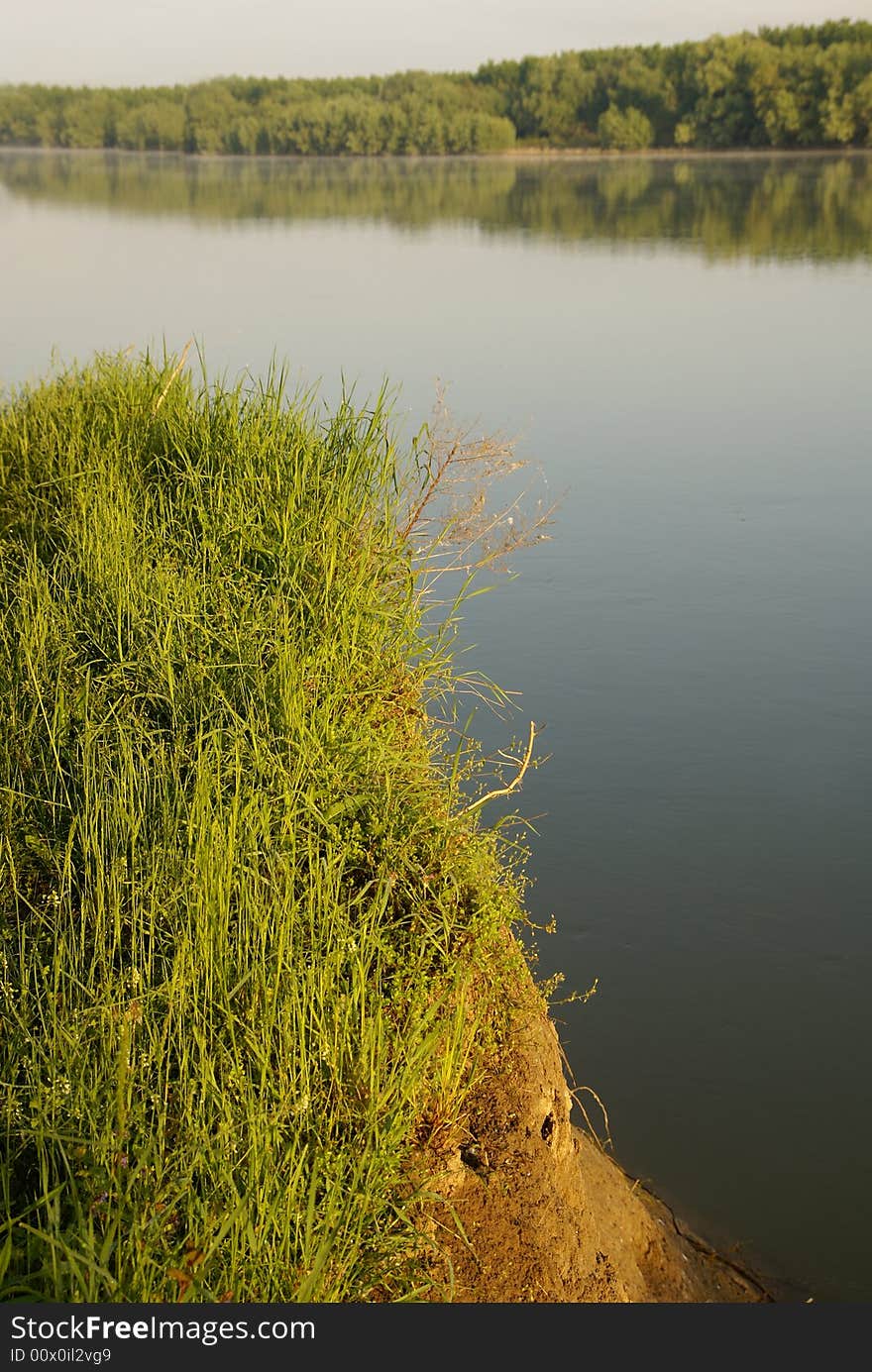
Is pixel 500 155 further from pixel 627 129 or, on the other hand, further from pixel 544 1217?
pixel 544 1217

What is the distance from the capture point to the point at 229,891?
102 inches

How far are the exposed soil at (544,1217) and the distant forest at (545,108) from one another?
53.4m

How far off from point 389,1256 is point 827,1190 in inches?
57.7

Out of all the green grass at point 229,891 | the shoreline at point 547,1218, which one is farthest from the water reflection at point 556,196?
the shoreline at point 547,1218

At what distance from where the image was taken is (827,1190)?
3.26 meters

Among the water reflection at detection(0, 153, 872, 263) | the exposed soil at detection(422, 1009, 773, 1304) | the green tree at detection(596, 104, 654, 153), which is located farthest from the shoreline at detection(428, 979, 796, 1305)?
the green tree at detection(596, 104, 654, 153)

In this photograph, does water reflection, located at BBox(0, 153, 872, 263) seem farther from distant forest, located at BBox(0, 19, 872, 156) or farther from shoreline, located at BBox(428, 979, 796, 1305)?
shoreline, located at BBox(428, 979, 796, 1305)

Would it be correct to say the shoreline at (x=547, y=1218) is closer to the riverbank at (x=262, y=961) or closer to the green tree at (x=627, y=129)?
the riverbank at (x=262, y=961)

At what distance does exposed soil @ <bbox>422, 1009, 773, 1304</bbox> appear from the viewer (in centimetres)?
251

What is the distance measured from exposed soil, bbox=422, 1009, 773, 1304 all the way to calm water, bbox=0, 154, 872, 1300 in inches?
7.7

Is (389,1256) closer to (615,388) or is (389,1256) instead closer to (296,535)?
(296,535)

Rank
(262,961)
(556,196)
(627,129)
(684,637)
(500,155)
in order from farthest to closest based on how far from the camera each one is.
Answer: (500,155)
(627,129)
(556,196)
(684,637)
(262,961)

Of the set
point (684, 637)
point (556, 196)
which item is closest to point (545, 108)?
point (556, 196)

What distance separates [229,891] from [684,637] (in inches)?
165
